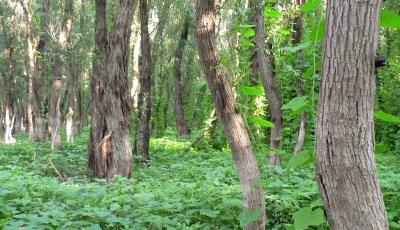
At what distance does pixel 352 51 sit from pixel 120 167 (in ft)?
24.4

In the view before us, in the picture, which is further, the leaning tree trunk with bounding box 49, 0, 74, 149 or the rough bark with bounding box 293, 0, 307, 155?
the leaning tree trunk with bounding box 49, 0, 74, 149

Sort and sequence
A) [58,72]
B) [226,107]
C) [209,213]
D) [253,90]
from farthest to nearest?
[58,72]
[209,213]
[226,107]
[253,90]

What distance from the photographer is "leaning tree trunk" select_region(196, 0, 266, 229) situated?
3232 mm

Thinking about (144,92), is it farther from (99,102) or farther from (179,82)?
(179,82)

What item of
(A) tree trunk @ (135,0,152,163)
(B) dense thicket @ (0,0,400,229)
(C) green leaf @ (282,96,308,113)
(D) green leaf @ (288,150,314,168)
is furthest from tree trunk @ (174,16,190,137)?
(D) green leaf @ (288,150,314,168)

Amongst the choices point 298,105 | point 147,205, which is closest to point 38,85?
point 147,205

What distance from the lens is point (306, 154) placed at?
6.95 feet

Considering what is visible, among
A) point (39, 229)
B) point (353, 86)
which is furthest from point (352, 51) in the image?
point (39, 229)

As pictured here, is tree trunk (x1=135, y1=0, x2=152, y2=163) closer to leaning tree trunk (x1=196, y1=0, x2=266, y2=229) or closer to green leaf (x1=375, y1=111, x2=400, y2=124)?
leaning tree trunk (x1=196, y1=0, x2=266, y2=229)

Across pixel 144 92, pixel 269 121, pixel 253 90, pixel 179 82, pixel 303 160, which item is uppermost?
pixel 179 82

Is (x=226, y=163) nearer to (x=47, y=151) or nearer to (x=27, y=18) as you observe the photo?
(x=47, y=151)

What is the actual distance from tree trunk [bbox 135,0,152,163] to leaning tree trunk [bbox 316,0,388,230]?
10.4 metres

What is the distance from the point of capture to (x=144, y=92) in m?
12.4

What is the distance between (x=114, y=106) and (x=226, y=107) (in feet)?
18.7
